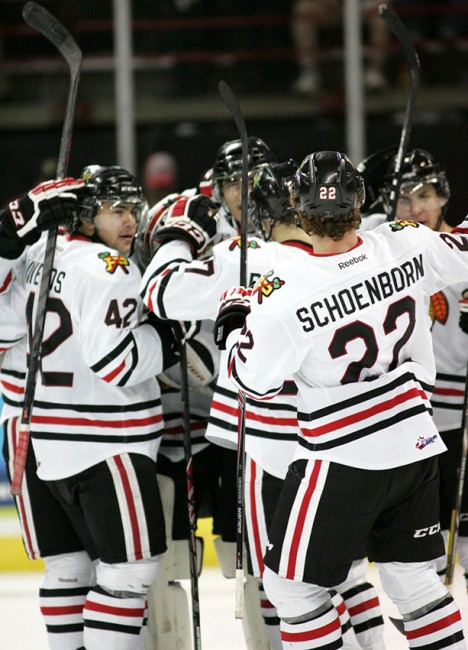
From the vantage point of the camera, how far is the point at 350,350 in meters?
2.29

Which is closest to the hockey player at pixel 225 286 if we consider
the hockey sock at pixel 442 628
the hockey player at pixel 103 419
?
the hockey player at pixel 103 419

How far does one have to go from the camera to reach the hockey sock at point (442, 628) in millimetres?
2377

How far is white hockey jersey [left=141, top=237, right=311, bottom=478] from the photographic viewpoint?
2.68m

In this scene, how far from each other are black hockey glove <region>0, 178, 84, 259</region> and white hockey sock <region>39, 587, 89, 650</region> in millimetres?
890

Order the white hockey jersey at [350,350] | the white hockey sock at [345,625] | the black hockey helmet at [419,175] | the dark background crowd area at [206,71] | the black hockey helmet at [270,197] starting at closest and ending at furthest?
the white hockey jersey at [350,350]
the white hockey sock at [345,625]
the black hockey helmet at [270,197]
the black hockey helmet at [419,175]
the dark background crowd area at [206,71]

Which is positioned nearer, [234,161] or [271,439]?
[271,439]

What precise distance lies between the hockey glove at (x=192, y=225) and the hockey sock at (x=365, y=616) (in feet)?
3.11

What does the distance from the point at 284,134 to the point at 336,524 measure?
13.6ft

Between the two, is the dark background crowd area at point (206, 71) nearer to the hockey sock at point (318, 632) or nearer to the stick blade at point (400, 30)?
the stick blade at point (400, 30)

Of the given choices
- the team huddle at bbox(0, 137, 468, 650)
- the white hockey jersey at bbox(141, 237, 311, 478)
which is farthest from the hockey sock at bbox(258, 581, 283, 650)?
the white hockey jersey at bbox(141, 237, 311, 478)

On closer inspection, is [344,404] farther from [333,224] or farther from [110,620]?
[110,620]

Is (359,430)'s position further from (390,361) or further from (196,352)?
(196,352)

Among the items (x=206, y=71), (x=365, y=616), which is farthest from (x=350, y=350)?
(x=206, y=71)

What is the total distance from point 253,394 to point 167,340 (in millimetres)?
573
